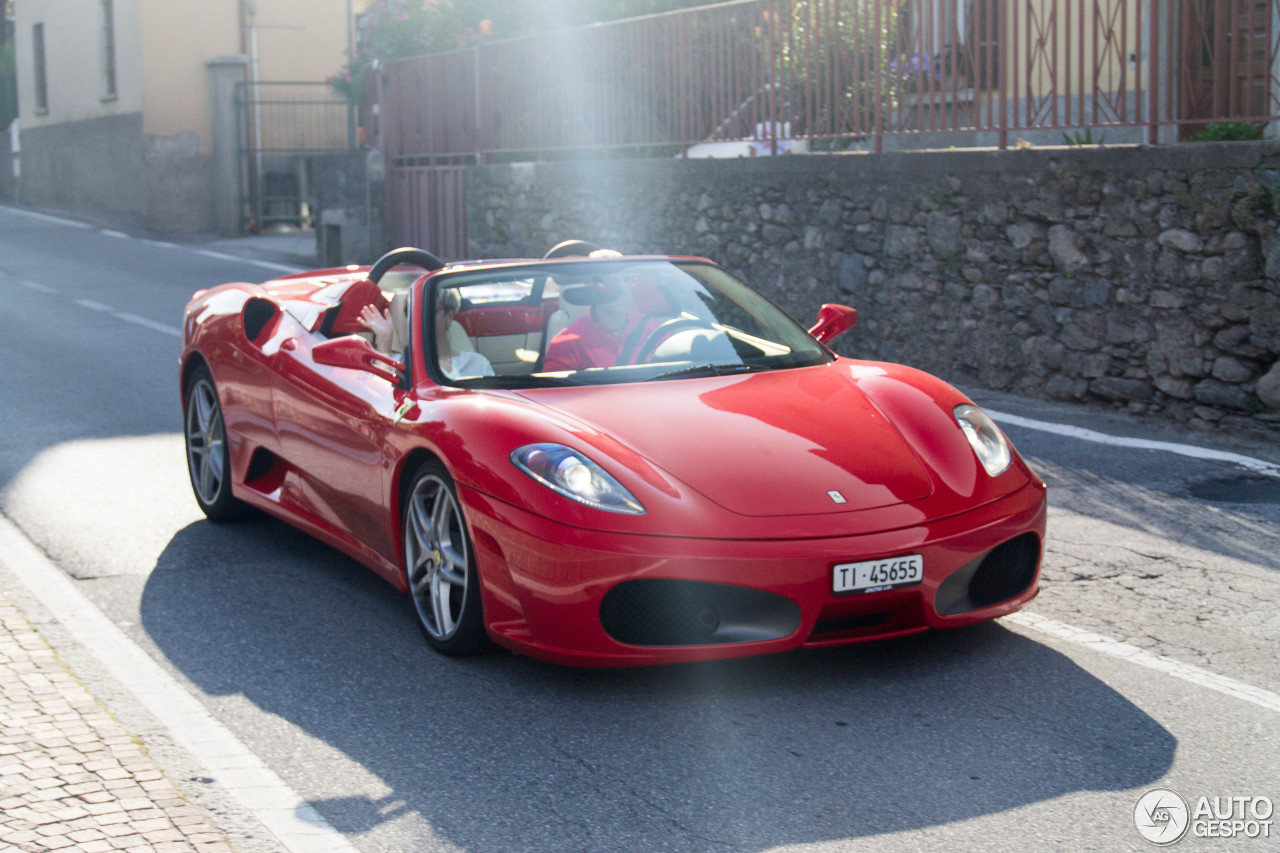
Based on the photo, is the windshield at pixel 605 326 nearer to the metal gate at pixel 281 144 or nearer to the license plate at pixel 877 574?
the license plate at pixel 877 574

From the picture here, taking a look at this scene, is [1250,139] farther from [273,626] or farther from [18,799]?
[18,799]

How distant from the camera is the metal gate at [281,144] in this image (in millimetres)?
29047

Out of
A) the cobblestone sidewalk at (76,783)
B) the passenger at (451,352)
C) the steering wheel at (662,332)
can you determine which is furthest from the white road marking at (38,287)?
the cobblestone sidewalk at (76,783)

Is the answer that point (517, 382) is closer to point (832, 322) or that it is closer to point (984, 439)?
point (832, 322)

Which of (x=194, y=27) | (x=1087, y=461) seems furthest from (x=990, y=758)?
(x=194, y=27)

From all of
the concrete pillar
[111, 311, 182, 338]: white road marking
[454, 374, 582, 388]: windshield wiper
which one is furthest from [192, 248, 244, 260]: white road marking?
[454, 374, 582, 388]: windshield wiper

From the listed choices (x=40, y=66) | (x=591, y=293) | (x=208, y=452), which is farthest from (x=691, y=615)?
(x=40, y=66)

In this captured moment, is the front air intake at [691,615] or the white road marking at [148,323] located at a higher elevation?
the white road marking at [148,323]

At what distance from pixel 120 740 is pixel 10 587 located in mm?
1878

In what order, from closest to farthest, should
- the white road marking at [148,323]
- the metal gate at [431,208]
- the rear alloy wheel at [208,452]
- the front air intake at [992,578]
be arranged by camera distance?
the front air intake at [992,578]
the rear alloy wheel at [208,452]
the white road marking at [148,323]
the metal gate at [431,208]

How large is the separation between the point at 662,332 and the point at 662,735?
72.8 inches

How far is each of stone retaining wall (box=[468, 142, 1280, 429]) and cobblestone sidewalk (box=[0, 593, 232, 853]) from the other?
658 cm

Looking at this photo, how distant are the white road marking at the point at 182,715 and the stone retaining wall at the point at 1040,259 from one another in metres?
6.26

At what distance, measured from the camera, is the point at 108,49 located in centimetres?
3172
